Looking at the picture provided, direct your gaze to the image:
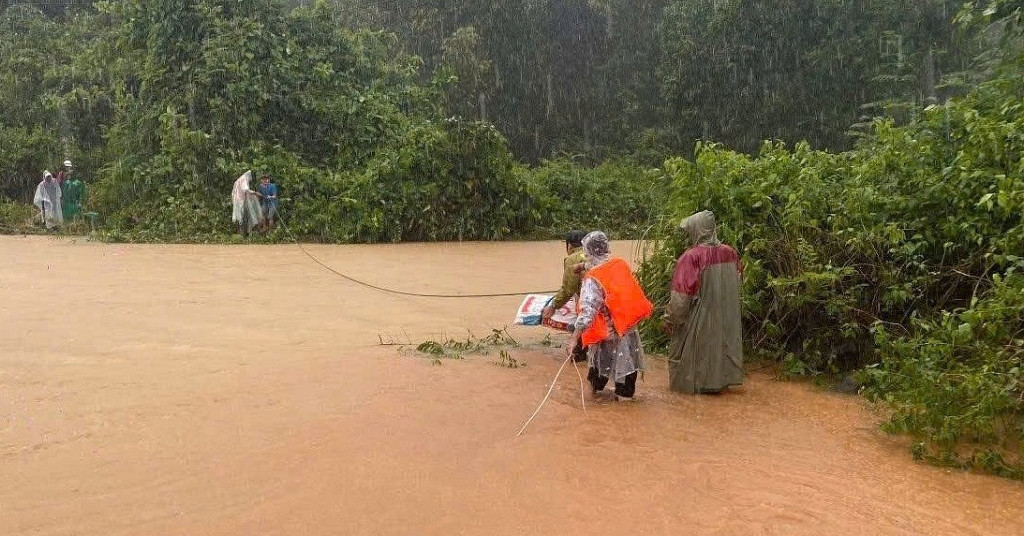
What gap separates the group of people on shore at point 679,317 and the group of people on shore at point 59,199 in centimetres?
1723

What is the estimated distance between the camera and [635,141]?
32375mm

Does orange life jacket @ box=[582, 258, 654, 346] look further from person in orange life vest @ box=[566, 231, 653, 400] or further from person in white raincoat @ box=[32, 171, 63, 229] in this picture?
person in white raincoat @ box=[32, 171, 63, 229]

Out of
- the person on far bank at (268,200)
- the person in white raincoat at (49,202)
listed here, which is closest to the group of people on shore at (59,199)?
the person in white raincoat at (49,202)

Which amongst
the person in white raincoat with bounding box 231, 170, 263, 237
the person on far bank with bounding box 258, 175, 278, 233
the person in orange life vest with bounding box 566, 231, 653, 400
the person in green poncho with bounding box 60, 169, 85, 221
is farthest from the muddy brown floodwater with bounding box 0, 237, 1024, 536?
the person in green poncho with bounding box 60, 169, 85, 221

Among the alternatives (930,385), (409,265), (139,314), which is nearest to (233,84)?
(409,265)

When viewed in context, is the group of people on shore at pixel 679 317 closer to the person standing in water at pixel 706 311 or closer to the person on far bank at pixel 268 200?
the person standing in water at pixel 706 311

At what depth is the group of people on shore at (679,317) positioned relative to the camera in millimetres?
6051

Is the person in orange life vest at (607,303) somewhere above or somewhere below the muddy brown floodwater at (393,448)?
above

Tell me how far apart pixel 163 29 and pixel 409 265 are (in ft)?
34.2

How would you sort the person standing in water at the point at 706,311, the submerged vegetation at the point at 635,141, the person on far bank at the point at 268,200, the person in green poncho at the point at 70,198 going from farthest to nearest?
the person in green poncho at the point at 70,198, the person on far bank at the point at 268,200, the person standing in water at the point at 706,311, the submerged vegetation at the point at 635,141

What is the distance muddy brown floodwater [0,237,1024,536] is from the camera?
4.31m

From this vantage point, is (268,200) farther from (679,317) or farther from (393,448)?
(393,448)

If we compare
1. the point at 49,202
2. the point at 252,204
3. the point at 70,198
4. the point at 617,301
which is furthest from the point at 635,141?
the point at 617,301

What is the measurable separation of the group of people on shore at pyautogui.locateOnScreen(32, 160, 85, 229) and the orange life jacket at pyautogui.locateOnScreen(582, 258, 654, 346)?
1747 centimetres
